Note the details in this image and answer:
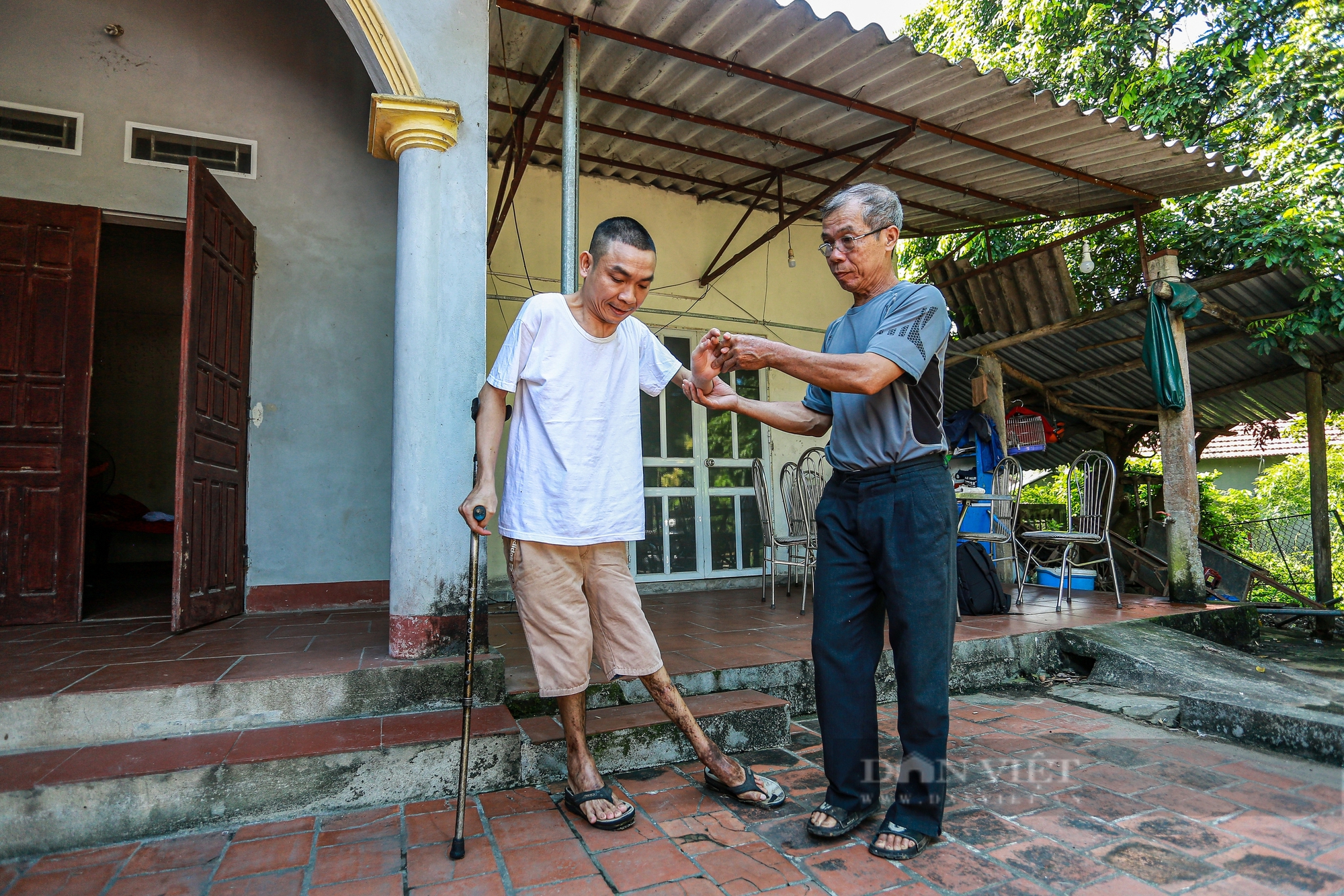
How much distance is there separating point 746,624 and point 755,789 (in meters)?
2.41

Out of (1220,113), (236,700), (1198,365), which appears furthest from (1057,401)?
(236,700)

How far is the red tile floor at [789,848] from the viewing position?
2.03 m

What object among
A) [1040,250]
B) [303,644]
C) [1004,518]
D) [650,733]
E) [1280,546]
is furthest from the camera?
[1280,546]

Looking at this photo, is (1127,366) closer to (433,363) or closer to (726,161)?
(726,161)

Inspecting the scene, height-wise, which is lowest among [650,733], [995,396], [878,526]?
[650,733]

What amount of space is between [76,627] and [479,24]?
3944mm

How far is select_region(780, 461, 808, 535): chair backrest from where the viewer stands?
251 inches

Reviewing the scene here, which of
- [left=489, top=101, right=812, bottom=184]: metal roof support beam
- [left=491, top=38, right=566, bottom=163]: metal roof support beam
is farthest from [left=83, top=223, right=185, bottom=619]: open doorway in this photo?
[left=489, top=101, right=812, bottom=184]: metal roof support beam

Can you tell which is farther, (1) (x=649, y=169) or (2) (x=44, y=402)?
(1) (x=649, y=169)

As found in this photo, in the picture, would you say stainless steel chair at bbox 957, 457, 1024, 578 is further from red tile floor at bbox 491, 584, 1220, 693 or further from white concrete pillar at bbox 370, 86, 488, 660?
white concrete pillar at bbox 370, 86, 488, 660

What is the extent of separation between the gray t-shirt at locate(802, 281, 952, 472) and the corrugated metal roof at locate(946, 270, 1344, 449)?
651 centimetres

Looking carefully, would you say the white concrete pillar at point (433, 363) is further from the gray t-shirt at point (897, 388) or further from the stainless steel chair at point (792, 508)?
the stainless steel chair at point (792, 508)

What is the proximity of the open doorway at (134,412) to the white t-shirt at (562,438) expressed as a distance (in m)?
6.59

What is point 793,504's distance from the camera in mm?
6949
